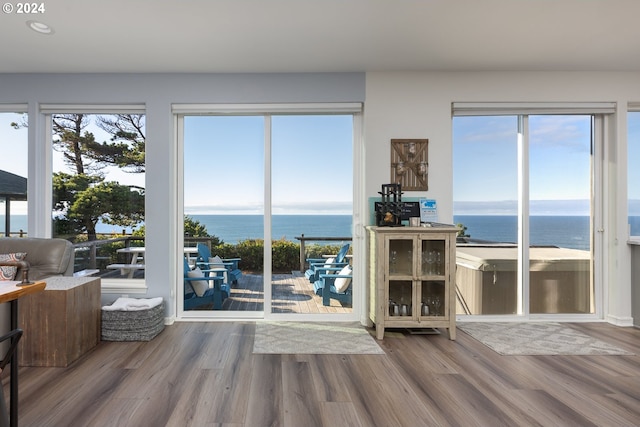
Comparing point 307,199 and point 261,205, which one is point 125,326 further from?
point 307,199

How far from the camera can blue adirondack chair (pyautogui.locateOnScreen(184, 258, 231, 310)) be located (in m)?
3.57

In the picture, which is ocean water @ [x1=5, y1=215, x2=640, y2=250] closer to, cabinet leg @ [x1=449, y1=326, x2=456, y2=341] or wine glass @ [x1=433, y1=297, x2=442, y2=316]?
wine glass @ [x1=433, y1=297, x2=442, y2=316]

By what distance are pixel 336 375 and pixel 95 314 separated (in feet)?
7.18

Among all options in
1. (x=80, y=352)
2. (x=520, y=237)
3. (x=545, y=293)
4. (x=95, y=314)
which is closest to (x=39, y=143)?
(x=95, y=314)

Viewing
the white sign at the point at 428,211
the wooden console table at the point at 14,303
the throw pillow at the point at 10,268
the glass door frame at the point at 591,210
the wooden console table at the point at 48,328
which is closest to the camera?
the wooden console table at the point at 14,303

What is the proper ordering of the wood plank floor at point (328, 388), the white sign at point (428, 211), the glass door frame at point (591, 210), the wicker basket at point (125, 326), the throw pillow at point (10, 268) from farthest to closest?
the glass door frame at point (591, 210) → the white sign at point (428, 211) → the wicker basket at point (125, 326) → the throw pillow at point (10, 268) → the wood plank floor at point (328, 388)

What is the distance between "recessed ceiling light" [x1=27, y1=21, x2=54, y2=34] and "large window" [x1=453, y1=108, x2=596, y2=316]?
3772 mm

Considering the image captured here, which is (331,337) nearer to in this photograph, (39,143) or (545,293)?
(545,293)

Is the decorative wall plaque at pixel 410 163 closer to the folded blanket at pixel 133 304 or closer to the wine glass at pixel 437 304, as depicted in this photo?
the wine glass at pixel 437 304

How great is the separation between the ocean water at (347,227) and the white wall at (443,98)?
0.34 metres

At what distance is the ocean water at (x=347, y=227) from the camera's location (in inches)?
140

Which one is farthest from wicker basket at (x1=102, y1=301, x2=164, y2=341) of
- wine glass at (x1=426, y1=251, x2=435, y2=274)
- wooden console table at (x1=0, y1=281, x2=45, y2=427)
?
wine glass at (x1=426, y1=251, x2=435, y2=274)

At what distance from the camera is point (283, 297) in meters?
3.57

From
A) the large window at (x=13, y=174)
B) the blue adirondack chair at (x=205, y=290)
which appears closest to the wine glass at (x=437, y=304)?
the blue adirondack chair at (x=205, y=290)
